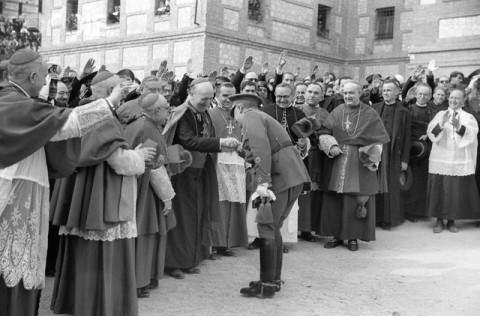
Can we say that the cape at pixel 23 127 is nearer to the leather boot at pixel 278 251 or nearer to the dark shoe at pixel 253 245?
the leather boot at pixel 278 251

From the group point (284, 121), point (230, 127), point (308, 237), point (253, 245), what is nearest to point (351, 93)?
point (284, 121)

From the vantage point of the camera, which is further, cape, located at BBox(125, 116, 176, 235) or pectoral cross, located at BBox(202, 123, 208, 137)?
pectoral cross, located at BBox(202, 123, 208, 137)

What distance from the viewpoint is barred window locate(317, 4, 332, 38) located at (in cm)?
2062

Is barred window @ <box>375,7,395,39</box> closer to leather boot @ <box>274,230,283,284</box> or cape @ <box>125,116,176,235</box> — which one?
leather boot @ <box>274,230,283,284</box>

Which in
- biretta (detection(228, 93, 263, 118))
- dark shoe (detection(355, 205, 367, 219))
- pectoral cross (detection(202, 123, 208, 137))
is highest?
biretta (detection(228, 93, 263, 118))

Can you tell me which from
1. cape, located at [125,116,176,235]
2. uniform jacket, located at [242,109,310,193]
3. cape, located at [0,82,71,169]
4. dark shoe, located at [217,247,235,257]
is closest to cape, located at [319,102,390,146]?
dark shoe, located at [217,247,235,257]

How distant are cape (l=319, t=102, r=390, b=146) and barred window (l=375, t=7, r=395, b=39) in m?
13.9

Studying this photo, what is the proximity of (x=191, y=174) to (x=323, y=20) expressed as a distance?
53.0ft

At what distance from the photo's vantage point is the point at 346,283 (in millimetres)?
5992

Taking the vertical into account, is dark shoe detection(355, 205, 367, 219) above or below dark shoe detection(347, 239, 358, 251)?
above

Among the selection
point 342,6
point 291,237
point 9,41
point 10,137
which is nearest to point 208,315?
point 10,137

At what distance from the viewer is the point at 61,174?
3.72 meters

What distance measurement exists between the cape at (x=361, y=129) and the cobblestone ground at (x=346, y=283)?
56.2 inches

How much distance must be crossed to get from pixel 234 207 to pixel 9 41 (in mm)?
11425
